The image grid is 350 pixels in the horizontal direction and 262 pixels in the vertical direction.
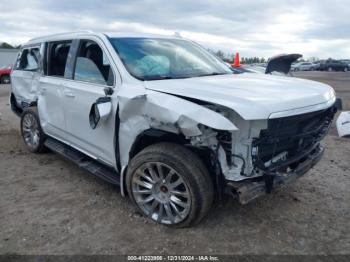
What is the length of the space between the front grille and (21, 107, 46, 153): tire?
148 inches

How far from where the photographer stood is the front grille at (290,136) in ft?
9.56

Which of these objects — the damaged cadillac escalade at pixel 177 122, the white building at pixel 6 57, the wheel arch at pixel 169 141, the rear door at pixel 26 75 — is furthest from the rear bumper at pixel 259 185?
the white building at pixel 6 57

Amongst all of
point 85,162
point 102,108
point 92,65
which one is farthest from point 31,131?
point 102,108

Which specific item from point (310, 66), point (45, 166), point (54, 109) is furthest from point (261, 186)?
point (310, 66)

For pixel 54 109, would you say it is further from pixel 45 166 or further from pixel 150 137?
pixel 150 137

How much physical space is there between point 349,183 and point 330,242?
5.29ft

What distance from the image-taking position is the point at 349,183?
14.7 feet

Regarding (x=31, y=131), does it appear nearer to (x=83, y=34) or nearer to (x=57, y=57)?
(x=57, y=57)

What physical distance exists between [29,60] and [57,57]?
4.41 feet

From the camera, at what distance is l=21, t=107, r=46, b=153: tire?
5.46 meters

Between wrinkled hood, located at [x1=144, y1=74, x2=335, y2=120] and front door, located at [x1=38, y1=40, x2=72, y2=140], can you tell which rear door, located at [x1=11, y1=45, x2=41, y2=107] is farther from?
wrinkled hood, located at [x1=144, y1=74, x2=335, y2=120]

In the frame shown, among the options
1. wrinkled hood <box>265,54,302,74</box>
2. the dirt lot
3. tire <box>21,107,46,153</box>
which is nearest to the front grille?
the dirt lot

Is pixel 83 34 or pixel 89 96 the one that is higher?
pixel 83 34

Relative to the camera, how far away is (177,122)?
2.89m
